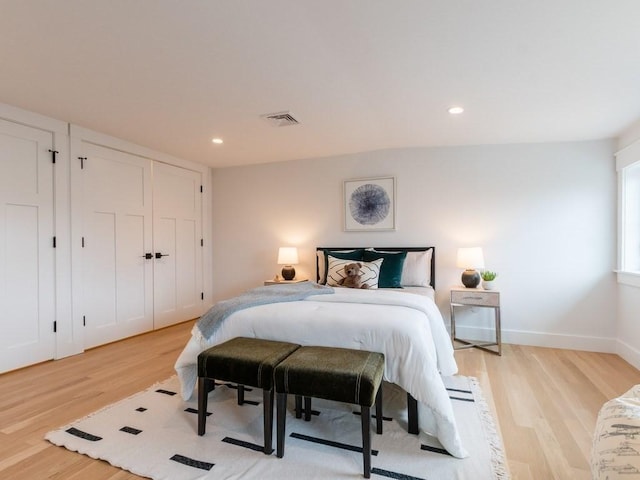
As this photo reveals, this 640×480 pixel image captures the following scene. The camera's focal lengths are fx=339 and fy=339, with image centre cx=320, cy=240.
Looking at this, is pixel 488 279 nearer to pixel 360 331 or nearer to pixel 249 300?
pixel 360 331

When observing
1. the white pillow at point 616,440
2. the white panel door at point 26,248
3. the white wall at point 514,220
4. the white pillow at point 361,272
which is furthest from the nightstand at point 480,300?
the white panel door at point 26,248

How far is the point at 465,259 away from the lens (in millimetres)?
3586

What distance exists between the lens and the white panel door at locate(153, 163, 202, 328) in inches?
168

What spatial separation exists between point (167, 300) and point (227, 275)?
36.2 inches

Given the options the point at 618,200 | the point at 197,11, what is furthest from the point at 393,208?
the point at 197,11

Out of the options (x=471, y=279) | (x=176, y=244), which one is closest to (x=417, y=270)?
(x=471, y=279)

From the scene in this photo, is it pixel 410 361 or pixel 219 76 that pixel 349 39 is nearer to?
pixel 219 76

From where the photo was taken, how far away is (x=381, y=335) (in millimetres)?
1932

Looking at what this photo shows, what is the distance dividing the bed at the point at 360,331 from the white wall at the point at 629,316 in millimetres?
2028

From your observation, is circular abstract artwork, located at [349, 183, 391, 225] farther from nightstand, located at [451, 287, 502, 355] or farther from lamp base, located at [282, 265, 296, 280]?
nightstand, located at [451, 287, 502, 355]

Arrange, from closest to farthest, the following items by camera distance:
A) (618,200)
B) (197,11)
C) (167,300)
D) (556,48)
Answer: (197,11), (556,48), (618,200), (167,300)

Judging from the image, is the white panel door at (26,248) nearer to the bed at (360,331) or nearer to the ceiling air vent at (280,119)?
the bed at (360,331)

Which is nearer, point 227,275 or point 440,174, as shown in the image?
point 440,174

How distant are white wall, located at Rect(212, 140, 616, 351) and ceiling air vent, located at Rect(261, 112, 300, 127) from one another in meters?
1.31
